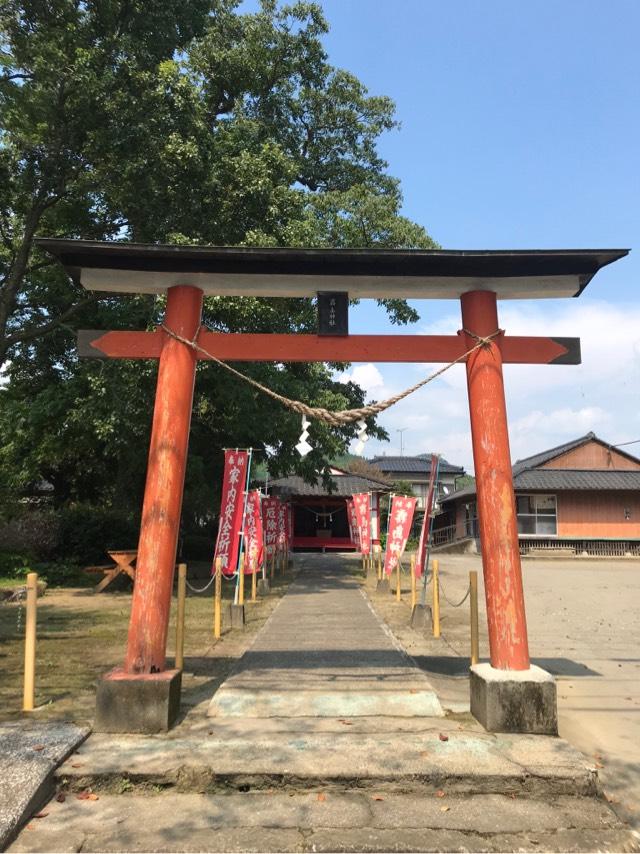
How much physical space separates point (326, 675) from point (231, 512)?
4.95m

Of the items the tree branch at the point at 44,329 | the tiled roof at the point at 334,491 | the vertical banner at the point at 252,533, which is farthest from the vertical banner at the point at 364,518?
the tiled roof at the point at 334,491

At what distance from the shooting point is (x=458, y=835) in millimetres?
3512

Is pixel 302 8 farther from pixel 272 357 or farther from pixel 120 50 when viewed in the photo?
pixel 272 357

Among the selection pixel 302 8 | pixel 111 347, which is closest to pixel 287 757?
pixel 111 347

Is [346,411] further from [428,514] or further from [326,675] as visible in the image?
[428,514]

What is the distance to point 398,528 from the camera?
15.1 meters

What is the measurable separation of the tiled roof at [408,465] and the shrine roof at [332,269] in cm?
4889

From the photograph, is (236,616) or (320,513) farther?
(320,513)

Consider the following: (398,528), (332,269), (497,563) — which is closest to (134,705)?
(497,563)

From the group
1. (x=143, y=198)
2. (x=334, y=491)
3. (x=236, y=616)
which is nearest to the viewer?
(x=236, y=616)

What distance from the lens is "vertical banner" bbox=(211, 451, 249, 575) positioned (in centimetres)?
1100

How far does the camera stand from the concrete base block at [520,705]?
15.7 ft

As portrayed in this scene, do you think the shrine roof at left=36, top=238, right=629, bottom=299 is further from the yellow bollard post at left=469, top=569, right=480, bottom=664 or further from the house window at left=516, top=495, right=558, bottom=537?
the house window at left=516, top=495, right=558, bottom=537

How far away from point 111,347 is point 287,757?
392cm
